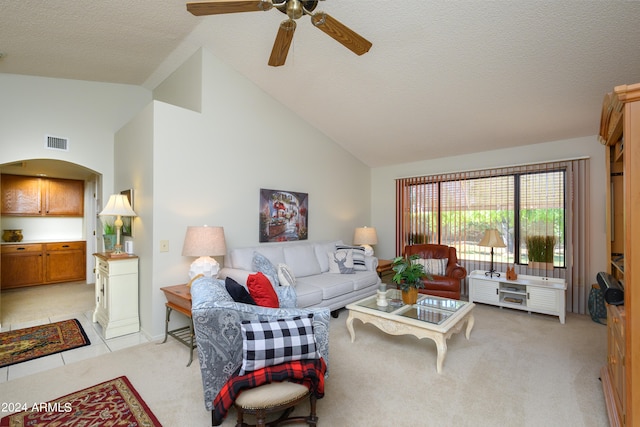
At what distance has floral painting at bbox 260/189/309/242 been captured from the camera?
439cm

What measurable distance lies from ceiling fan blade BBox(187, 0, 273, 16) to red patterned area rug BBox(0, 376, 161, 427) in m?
2.58

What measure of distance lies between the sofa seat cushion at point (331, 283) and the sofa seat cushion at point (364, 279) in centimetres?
8

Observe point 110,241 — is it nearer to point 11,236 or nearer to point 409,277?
point 11,236

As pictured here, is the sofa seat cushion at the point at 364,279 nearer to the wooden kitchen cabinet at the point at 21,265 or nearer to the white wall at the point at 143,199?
the white wall at the point at 143,199

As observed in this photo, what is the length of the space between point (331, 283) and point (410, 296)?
1098 millimetres

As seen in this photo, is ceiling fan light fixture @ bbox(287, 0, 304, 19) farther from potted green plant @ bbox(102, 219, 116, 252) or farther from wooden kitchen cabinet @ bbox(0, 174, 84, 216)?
wooden kitchen cabinet @ bbox(0, 174, 84, 216)

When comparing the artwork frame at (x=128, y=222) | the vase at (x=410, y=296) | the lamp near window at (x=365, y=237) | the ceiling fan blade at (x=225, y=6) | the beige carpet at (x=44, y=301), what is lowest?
the beige carpet at (x=44, y=301)

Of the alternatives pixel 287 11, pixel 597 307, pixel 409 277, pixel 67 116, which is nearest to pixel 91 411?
pixel 409 277

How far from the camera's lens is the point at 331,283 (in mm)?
3914

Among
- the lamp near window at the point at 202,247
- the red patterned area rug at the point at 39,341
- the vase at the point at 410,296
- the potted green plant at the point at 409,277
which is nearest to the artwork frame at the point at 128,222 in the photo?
the lamp near window at the point at 202,247

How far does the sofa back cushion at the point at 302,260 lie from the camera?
14.0 feet

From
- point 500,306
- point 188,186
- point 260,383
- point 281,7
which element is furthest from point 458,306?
point 188,186

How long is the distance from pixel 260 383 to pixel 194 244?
1.98 meters

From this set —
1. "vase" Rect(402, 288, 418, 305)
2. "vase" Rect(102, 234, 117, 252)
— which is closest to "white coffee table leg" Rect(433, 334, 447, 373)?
"vase" Rect(402, 288, 418, 305)
